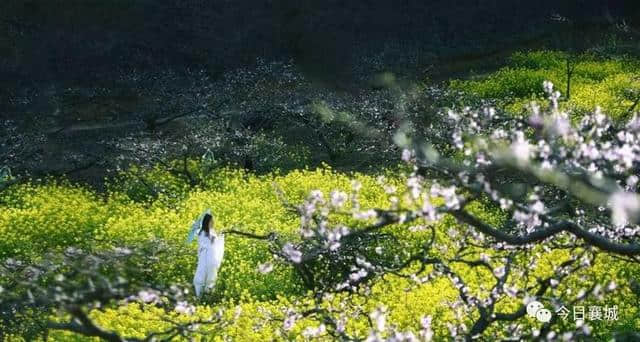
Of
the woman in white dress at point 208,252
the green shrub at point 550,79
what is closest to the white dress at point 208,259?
the woman in white dress at point 208,252

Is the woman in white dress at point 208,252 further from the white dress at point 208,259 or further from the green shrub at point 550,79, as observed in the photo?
the green shrub at point 550,79

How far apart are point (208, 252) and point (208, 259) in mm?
126

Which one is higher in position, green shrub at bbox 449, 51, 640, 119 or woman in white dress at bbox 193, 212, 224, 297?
green shrub at bbox 449, 51, 640, 119

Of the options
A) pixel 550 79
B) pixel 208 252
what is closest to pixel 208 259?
pixel 208 252

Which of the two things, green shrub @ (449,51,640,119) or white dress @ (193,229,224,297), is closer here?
white dress @ (193,229,224,297)

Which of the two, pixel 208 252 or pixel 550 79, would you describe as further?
pixel 550 79

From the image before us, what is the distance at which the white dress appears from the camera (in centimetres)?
1108

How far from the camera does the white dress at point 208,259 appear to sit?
11078 millimetres

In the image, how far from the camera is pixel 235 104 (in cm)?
2305

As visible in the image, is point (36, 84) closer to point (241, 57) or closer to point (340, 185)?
point (241, 57)

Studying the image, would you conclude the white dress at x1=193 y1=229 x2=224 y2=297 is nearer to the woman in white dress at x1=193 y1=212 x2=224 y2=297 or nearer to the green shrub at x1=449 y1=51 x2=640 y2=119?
the woman in white dress at x1=193 y1=212 x2=224 y2=297

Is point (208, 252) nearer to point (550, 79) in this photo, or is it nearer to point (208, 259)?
point (208, 259)

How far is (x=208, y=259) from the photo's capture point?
11.1 m

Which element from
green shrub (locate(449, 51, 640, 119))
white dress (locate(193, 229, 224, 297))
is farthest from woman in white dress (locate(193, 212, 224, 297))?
green shrub (locate(449, 51, 640, 119))
